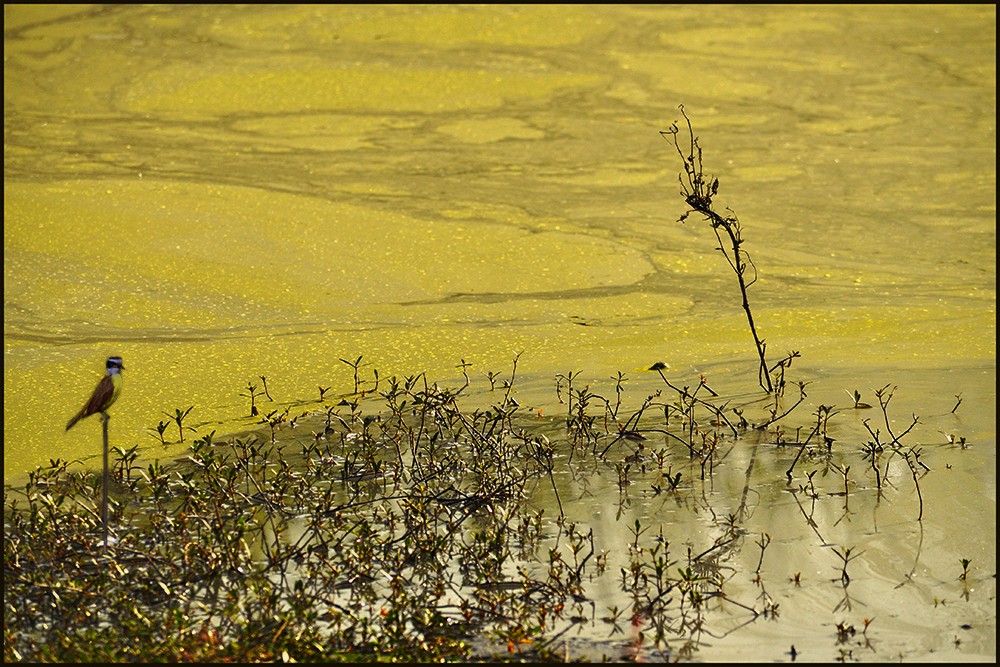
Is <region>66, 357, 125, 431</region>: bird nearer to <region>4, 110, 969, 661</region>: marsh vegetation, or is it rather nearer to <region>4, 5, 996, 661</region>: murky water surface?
<region>4, 110, 969, 661</region>: marsh vegetation

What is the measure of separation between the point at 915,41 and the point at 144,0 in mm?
3672

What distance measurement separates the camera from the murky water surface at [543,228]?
267 centimetres

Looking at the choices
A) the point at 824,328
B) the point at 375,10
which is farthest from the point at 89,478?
the point at 375,10

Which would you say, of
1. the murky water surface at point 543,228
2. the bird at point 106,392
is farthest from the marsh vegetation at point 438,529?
the bird at point 106,392

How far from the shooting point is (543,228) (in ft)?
14.2

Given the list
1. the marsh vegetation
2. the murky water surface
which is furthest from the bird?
the murky water surface

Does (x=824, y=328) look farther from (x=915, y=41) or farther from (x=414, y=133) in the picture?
(x=915, y=41)

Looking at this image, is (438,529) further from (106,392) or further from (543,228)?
(543,228)

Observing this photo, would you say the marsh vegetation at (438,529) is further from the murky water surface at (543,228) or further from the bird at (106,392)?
the bird at (106,392)

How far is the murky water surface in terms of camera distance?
8.77 ft

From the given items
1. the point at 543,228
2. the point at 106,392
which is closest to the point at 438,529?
the point at 106,392

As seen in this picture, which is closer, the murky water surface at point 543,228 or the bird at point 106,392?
the bird at point 106,392

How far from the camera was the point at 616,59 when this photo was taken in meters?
5.99

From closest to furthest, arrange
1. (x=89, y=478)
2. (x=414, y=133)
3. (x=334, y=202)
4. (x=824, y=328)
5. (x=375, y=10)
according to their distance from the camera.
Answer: (x=89, y=478) → (x=824, y=328) → (x=334, y=202) → (x=414, y=133) → (x=375, y=10)
